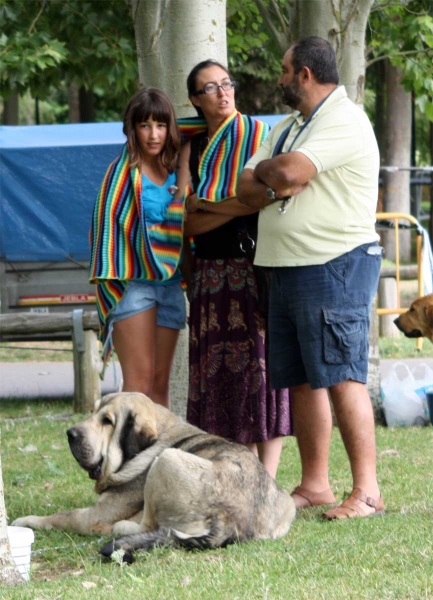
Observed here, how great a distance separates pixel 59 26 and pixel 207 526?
31.2ft

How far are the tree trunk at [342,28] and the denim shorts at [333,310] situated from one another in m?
3.38

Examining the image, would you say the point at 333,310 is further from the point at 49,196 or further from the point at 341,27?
the point at 49,196

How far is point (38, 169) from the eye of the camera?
33.9 feet

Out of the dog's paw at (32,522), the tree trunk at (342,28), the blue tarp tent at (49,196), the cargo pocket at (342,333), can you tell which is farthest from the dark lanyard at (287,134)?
the blue tarp tent at (49,196)

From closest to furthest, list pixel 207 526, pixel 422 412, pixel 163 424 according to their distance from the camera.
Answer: pixel 207 526, pixel 163 424, pixel 422 412

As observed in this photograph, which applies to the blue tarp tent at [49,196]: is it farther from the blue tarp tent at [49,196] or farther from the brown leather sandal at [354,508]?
the brown leather sandal at [354,508]

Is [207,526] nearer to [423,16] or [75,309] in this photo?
[75,309]

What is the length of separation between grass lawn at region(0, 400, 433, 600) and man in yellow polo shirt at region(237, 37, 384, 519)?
399mm

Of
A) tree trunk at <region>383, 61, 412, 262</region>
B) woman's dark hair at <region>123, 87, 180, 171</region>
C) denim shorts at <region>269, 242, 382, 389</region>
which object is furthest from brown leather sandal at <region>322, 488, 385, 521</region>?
tree trunk at <region>383, 61, 412, 262</region>

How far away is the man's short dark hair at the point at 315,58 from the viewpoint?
4.77 metres

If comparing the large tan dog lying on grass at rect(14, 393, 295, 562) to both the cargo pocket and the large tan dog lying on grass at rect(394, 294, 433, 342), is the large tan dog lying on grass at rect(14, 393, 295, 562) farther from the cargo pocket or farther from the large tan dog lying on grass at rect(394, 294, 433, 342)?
the large tan dog lying on grass at rect(394, 294, 433, 342)

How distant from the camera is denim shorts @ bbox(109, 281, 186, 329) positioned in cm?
523

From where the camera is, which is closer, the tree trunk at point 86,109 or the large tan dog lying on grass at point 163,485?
the large tan dog lying on grass at point 163,485

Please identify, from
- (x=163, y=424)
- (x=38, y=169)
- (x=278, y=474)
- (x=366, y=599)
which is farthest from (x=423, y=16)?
(x=366, y=599)
